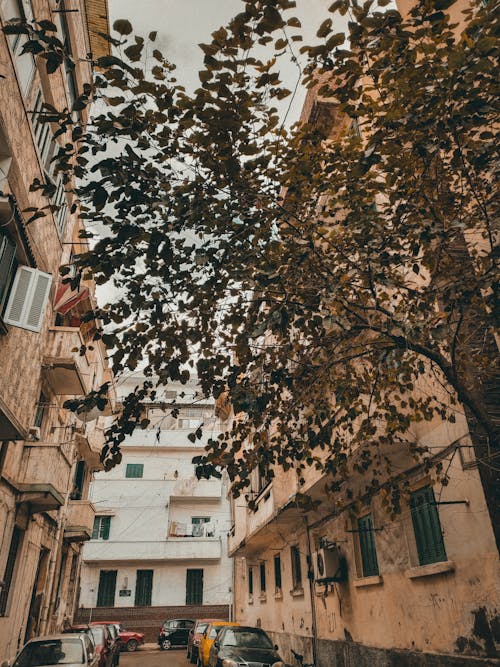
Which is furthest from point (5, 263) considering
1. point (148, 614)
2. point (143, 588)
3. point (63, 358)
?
point (143, 588)

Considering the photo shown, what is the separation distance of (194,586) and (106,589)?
5.46 m

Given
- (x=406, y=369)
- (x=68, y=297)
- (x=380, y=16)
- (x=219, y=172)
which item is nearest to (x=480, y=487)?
(x=406, y=369)

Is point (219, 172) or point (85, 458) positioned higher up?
point (85, 458)

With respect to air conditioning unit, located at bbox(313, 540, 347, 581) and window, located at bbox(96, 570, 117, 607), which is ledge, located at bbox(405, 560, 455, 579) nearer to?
air conditioning unit, located at bbox(313, 540, 347, 581)

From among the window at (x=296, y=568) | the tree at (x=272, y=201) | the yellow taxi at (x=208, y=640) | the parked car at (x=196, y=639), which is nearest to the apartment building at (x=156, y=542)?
the parked car at (x=196, y=639)

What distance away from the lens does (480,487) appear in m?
7.30

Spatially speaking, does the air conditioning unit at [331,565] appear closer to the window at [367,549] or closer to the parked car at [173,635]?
the window at [367,549]

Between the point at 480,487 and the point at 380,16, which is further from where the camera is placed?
the point at 480,487

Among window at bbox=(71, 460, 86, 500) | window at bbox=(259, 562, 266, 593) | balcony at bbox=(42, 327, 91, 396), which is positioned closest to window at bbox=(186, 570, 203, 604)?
window at bbox=(259, 562, 266, 593)

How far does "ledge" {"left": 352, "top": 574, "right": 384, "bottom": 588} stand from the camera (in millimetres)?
10188

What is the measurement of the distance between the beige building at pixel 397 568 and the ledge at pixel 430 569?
0.05 ft

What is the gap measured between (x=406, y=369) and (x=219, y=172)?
9.84ft

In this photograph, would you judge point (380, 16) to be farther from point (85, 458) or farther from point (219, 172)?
point (85, 458)

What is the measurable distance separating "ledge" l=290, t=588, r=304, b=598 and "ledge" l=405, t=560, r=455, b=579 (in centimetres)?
722
